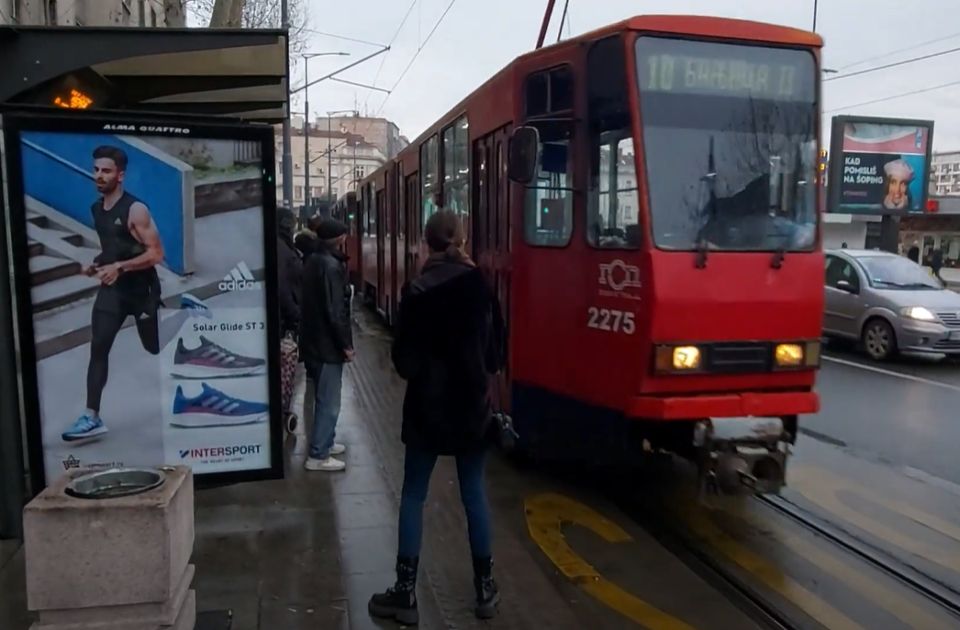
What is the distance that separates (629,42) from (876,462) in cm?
439

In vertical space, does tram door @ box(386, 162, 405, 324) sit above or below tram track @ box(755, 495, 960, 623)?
above

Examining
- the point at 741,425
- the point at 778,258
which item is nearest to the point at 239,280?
the point at 741,425

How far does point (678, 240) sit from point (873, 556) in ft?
7.25

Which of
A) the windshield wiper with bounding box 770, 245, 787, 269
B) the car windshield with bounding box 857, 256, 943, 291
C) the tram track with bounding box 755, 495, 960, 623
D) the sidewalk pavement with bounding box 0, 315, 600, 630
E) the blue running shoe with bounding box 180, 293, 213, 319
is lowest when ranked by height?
the tram track with bounding box 755, 495, 960, 623

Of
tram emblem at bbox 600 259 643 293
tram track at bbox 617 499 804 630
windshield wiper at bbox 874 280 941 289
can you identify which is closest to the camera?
tram track at bbox 617 499 804 630

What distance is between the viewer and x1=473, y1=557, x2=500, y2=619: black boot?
13.9 feet

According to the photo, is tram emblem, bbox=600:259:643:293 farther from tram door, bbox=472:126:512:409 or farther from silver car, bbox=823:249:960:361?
silver car, bbox=823:249:960:361

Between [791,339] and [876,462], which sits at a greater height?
[791,339]

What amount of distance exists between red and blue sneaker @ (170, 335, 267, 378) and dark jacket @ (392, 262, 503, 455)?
1195 millimetres

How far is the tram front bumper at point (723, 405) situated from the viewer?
530cm

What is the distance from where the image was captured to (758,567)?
5102 millimetres

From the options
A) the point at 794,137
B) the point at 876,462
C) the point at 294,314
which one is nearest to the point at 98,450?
the point at 294,314

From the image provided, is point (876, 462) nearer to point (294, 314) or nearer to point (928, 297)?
point (294, 314)

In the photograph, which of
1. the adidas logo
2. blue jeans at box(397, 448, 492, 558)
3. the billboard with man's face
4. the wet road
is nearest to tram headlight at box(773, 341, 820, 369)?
blue jeans at box(397, 448, 492, 558)
